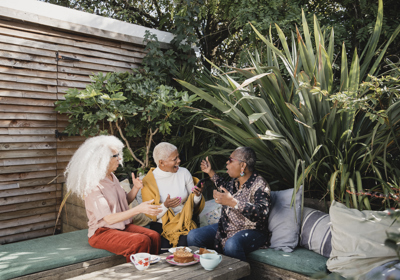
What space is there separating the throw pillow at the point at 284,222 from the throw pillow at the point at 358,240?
373 millimetres

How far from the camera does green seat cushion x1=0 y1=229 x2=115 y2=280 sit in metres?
2.35

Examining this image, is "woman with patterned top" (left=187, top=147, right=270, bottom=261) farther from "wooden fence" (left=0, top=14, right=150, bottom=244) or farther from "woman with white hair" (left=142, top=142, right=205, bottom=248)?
"wooden fence" (left=0, top=14, right=150, bottom=244)

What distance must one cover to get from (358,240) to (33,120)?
3488 mm

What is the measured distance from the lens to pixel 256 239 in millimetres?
2680

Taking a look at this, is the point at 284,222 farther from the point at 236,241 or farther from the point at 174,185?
the point at 174,185

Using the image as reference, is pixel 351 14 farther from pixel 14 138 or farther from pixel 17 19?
pixel 14 138

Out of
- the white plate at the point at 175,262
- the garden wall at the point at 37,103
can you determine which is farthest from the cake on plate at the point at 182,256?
the garden wall at the point at 37,103

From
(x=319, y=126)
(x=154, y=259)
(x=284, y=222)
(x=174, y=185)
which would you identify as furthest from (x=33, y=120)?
(x=319, y=126)

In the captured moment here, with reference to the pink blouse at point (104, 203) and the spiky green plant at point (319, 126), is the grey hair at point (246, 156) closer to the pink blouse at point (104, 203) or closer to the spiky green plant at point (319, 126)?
the spiky green plant at point (319, 126)

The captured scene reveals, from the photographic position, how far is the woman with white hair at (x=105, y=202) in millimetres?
2617

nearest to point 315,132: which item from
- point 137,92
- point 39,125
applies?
point 137,92

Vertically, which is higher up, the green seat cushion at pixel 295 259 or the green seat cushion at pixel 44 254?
the green seat cushion at pixel 44 254

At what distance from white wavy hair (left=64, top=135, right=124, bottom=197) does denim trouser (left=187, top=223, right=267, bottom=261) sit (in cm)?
89

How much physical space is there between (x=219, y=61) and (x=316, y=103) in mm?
4326
